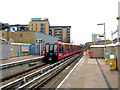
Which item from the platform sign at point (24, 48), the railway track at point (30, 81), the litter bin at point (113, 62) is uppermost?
the platform sign at point (24, 48)

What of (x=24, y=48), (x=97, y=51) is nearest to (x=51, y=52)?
(x=97, y=51)

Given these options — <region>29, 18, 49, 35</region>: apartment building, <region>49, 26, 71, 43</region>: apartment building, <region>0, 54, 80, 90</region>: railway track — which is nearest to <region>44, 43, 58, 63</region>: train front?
<region>0, 54, 80, 90</region>: railway track

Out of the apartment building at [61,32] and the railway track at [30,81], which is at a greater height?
the apartment building at [61,32]

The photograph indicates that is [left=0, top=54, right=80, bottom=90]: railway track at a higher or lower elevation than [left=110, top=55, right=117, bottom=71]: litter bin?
lower

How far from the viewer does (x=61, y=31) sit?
3351 inches

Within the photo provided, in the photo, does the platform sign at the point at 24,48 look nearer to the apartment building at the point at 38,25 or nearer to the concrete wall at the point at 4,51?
the concrete wall at the point at 4,51

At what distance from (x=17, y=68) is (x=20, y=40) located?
64.1ft

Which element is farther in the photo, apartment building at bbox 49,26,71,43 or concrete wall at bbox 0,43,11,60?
apartment building at bbox 49,26,71,43

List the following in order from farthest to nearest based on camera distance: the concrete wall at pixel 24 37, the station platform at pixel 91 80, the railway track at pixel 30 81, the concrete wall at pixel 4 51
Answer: the concrete wall at pixel 24 37 → the concrete wall at pixel 4 51 → the railway track at pixel 30 81 → the station platform at pixel 91 80

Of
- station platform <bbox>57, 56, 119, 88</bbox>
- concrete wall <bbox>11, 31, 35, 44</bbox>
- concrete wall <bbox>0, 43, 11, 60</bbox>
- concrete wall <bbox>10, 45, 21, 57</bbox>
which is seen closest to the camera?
station platform <bbox>57, 56, 119, 88</bbox>

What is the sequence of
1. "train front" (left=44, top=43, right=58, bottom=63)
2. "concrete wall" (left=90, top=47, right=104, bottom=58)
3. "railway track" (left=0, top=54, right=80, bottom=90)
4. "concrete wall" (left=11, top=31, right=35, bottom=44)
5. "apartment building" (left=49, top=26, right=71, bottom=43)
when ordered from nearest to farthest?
"railway track" (left=0, top=54, right=80, bottom=90) → "train front" (left=44, top=43, right=58, bottom=63) → "concrete wall" (left=90, top=47, right=104, bottom=58) → "concrete wall" (left=11, top=31, right=35, bottom=44) → "apartment building" (left=49, top=26, right=71, bottom=43)

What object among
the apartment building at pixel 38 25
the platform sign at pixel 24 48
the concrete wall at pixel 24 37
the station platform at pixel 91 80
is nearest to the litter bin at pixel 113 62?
the station platform at pixel 91 80

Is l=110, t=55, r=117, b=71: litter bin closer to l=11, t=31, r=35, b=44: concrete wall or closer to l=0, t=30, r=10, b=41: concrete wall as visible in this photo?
l=11, t=31, r=35, b=44: concrete wall

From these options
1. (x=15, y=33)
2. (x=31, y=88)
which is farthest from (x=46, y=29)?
Answer: (x=31, y=88)
